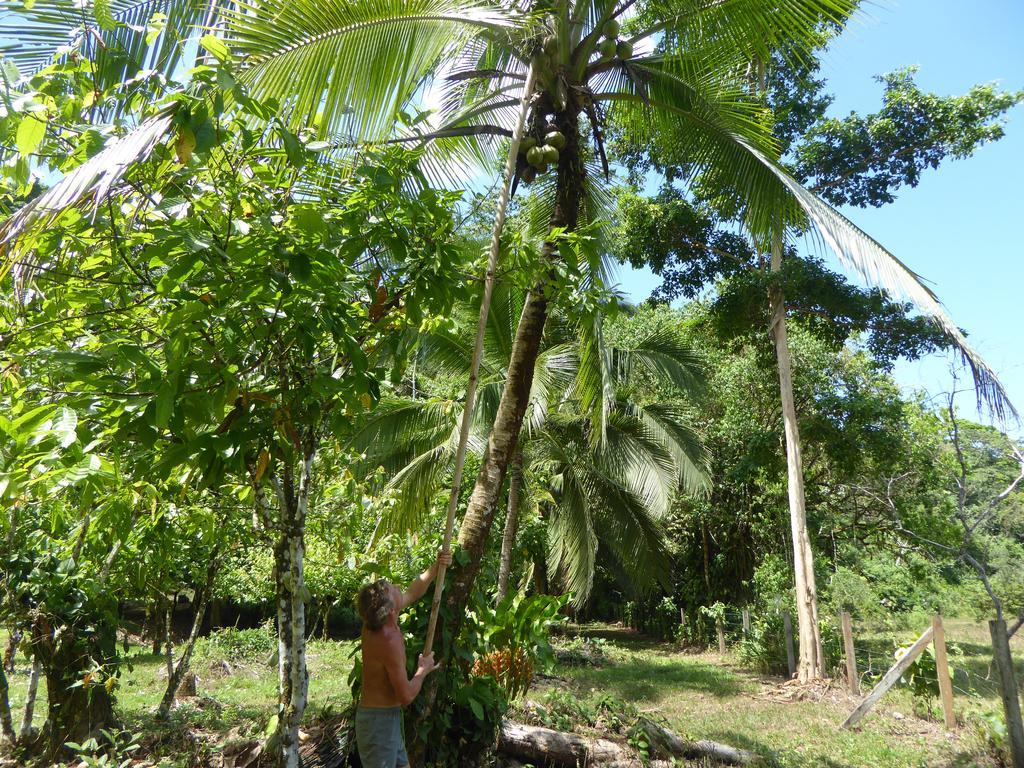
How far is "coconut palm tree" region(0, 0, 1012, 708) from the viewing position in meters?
4.03

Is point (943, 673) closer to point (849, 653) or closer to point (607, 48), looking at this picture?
point (849, 653)

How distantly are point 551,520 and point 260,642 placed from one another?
628 cm

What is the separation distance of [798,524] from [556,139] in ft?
25.6

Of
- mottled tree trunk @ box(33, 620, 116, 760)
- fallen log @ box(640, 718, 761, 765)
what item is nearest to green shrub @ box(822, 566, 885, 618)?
fallen log @ box(640, 718, 761, 765)

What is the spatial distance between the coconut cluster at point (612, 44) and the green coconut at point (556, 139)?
0.79 meters

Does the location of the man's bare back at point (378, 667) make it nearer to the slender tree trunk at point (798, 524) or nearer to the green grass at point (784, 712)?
the green grass at point (784, 712)

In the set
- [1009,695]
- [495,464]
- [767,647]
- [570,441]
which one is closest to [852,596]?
[767,647]

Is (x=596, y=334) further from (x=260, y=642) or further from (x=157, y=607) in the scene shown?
(x=260, y=642)

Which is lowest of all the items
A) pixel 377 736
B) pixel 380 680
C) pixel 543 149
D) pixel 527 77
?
pixel 377 736

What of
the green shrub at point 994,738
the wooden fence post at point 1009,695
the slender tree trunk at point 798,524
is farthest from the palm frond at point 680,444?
the wooden fence post at point 1009,695

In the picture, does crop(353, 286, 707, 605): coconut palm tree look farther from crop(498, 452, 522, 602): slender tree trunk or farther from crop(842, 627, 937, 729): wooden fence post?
crop(842, 627, 937, 729): wooden fence post

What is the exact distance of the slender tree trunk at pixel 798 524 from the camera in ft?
32.6

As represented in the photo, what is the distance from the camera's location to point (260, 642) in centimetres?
1336

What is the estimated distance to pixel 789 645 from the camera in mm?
10930
